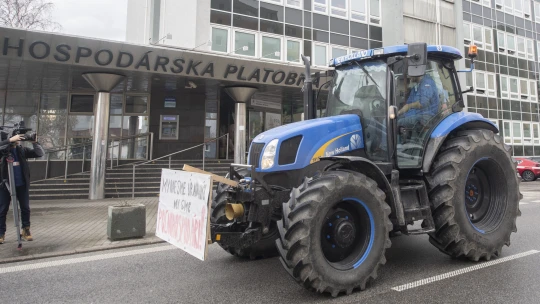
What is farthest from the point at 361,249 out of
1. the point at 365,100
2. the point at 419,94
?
the point at 419,94

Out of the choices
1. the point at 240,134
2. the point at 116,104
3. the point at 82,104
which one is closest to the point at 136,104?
the point at 116,104

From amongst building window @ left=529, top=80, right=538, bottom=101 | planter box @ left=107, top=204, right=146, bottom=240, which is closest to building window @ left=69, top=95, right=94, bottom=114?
planter box @ left=107, top=204, right=146, bottom=240

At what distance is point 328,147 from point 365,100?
3.35 feet

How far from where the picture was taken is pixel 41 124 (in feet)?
51.8

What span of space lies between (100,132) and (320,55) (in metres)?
13.2

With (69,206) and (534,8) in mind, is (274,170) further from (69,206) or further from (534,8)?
(534,8)

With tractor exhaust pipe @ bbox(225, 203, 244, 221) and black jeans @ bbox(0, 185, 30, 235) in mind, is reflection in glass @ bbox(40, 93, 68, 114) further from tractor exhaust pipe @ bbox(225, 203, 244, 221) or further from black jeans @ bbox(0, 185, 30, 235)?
tractor exhaust pipe @ bbox(225, 203, 244, 221)

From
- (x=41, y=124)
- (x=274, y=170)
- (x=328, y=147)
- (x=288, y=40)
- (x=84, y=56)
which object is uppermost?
(x=288, y=40)

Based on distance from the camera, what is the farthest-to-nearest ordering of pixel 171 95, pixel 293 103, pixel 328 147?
pixel 293 103
pixel 171 95
pixel 328 147

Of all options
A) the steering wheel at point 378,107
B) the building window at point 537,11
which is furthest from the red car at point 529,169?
the steering wheel at point 378,107

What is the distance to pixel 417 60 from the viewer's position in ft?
13.5

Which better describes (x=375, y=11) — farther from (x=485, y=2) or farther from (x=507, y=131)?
(x=507, y=131)

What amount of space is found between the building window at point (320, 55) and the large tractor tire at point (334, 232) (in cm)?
1781

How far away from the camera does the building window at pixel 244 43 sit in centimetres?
1848
